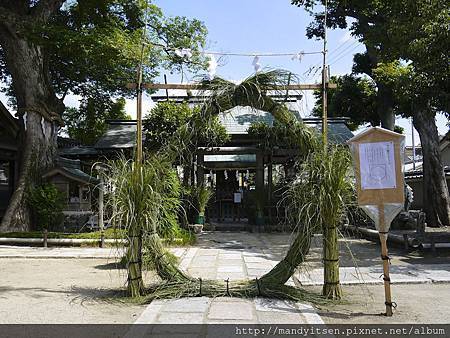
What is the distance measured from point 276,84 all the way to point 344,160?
4.99 ft

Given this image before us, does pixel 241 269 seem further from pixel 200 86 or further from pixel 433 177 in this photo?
pixel 433 177

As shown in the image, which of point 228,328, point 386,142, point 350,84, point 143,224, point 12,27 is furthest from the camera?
point 350,84

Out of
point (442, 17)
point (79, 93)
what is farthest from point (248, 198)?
point (79, 93)

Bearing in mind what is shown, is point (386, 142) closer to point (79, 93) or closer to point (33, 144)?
point (33, 144)

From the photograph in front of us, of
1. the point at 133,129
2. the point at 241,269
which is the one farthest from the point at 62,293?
the point at 133,129

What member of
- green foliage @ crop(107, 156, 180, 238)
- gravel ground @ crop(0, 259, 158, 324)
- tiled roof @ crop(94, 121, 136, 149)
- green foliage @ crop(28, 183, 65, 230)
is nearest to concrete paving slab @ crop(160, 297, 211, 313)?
gravel ground @ crop(0, 259, 158, 324)

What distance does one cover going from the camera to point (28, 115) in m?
15.8

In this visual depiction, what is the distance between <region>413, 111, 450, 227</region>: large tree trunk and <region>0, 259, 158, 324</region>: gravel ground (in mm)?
12299

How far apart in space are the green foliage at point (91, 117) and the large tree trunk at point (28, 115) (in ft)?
26.4

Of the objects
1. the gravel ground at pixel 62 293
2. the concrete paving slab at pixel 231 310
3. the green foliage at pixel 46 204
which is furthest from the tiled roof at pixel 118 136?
the concrete paving slab at pixel 231 310

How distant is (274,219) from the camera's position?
1791 centimetres

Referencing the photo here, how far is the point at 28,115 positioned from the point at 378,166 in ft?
44.2

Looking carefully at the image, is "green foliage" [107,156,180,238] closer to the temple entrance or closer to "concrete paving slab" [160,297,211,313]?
"concrete paving slab" [160,297,211,313]

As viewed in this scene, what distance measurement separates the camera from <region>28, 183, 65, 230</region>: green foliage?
15238mm
